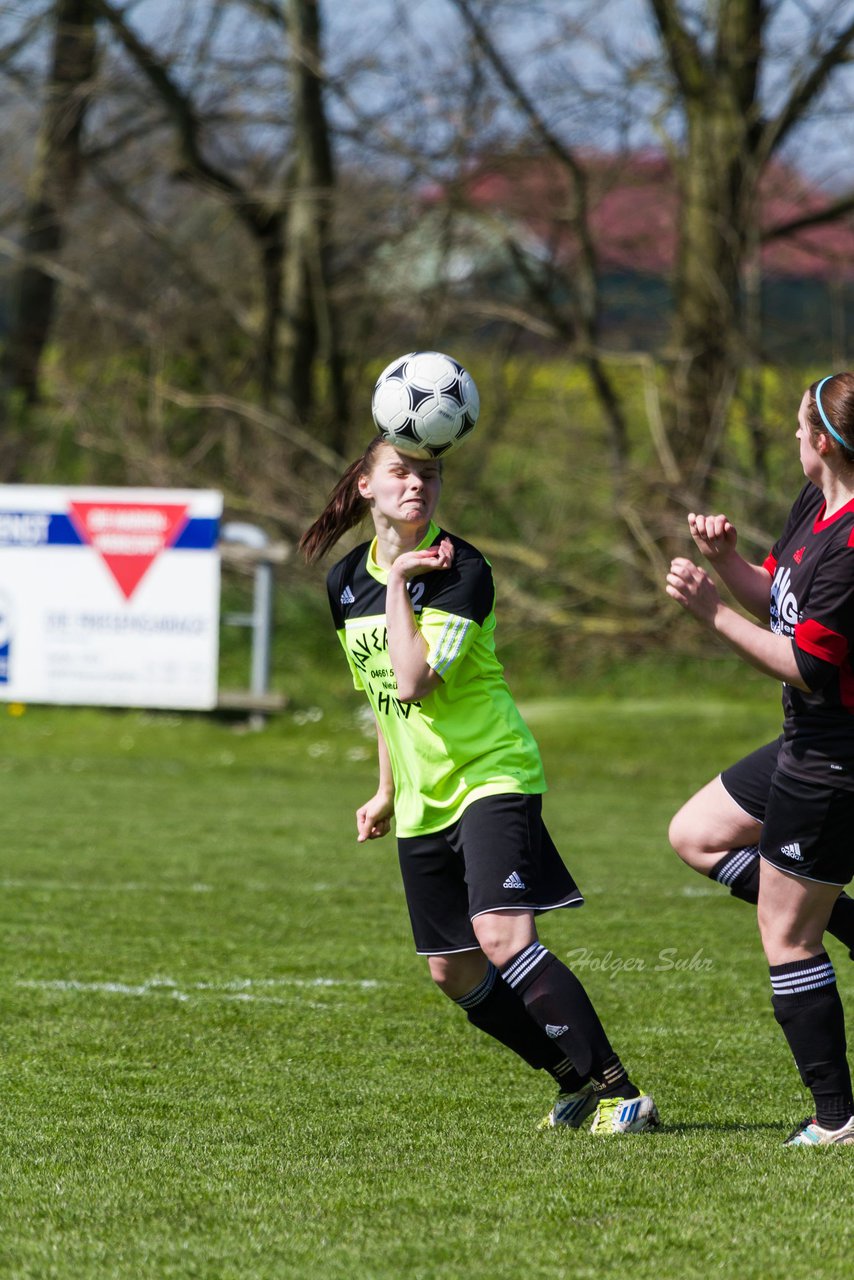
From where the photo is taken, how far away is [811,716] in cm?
398

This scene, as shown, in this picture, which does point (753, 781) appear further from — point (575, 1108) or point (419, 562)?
point (419, 562)

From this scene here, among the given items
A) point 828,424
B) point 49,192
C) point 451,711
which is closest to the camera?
point 828,424

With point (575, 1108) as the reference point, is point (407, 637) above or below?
above

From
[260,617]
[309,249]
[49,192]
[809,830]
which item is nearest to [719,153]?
[309,249]

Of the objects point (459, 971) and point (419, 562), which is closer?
point (419, 562)

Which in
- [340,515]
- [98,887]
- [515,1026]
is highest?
[340,515]

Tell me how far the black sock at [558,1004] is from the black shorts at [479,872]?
0.49ft

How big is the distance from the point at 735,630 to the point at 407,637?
807 millimetres

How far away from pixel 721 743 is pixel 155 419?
27.3 ft

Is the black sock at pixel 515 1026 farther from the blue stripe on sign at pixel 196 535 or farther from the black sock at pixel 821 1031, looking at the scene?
the blue stripe on sign at pixel 196 535

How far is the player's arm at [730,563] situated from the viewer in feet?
13.3

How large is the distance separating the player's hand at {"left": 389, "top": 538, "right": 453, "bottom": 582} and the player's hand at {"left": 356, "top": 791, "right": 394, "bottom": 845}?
0.71m

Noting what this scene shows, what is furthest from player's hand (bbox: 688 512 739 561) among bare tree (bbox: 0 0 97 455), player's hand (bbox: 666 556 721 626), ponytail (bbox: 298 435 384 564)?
bare tree (bbox: 0 0 97 455)

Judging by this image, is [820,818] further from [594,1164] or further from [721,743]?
[721,743]
